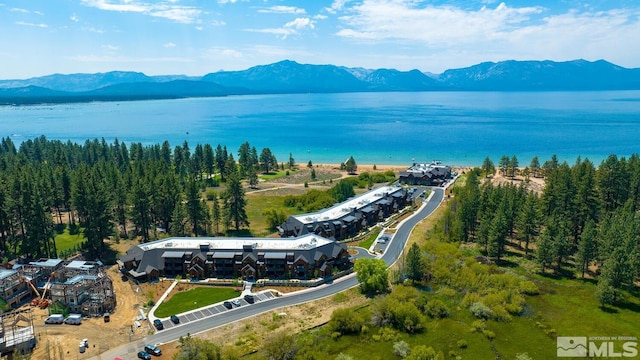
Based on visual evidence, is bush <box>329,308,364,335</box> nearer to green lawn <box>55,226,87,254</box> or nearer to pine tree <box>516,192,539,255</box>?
pine tree <box>516,192,539,255</box>

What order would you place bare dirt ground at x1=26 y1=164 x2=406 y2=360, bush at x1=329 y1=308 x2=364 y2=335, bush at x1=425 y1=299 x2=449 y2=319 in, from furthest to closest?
bush at x1=425 y1=299 x2=449 y2=319 → bush at x1=329 y1=308 x2=364 y2=335 → bare dirt ground at x1=26 y1=164 x2=406 y2=360

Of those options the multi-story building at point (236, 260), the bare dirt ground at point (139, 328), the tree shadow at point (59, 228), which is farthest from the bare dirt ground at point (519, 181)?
the tree shadow at point (59, 228)

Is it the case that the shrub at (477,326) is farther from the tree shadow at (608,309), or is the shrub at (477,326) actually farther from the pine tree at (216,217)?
the pine tree at (216,217)

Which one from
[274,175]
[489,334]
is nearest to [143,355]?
[489,334]

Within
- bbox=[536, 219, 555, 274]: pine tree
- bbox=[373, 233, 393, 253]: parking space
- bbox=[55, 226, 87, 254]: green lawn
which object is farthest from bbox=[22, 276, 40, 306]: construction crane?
bbox=[536, 219, 555, 274]: pine tree

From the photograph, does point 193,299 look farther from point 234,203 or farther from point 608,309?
point 608,309

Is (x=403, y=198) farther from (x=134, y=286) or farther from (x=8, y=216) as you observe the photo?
(x=8, y=216)

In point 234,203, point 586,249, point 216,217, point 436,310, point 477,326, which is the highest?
point 234,203
